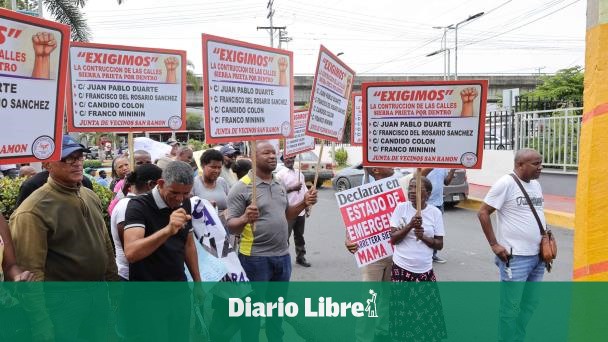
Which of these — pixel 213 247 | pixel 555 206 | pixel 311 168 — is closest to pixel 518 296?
pixel 213 247

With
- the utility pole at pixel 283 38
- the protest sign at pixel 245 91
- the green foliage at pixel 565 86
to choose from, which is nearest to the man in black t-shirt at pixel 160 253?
the protest sign at pixel 245 91

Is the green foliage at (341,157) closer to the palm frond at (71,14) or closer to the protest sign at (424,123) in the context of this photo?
Result: the palm frond at (71,14)

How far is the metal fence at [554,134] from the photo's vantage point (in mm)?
11539

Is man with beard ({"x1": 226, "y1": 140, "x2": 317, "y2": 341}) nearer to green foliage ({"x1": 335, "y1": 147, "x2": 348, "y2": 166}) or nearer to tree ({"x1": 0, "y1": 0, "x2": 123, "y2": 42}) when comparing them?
tree ({"x1": 0, "y1": 0, "x2": 123, "y2": 42})

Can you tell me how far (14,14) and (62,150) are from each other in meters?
0.74

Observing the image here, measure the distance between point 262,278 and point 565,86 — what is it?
56.6ft

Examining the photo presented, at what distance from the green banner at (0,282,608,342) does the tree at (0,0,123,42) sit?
56.5 feet

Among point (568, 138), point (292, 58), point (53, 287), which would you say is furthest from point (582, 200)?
point (568, 138)

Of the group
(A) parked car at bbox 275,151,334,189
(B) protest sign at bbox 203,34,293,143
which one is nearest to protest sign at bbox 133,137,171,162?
(B) protest sign at bbox 203,34,293,143

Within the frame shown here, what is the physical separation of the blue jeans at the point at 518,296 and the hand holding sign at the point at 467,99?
46.0 inches

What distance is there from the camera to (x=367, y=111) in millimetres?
4047

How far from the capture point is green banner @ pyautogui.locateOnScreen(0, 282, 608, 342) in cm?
248

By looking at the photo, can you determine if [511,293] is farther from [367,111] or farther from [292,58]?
[292,58]

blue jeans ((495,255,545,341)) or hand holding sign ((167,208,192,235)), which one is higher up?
hand holding sign ((167,208,192,235))
